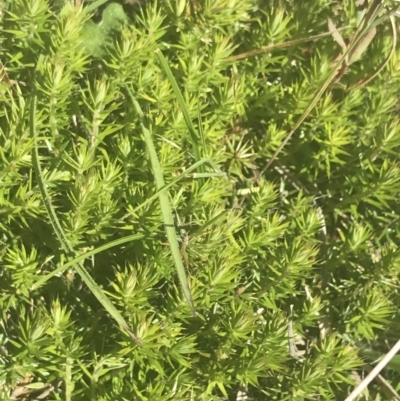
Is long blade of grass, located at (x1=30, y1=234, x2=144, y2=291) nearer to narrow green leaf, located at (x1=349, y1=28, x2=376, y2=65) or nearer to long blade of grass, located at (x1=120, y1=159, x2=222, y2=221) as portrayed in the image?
long blade of grass, located at (x1=120, y1=159, x2=222, y2=221)

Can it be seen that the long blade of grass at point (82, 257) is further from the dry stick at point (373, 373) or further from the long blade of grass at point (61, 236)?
the dry stick at point (373, 373)

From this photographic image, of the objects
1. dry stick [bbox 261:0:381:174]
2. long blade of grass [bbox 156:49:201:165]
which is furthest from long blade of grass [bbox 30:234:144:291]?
dry stick [bbox 261:0:381:174]

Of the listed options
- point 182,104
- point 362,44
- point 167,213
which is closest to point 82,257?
point 167,213

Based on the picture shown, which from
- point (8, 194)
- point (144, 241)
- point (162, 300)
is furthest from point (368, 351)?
point (8, 194)

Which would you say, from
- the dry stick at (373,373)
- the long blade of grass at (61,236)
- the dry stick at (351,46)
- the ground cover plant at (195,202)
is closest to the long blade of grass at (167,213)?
the ground cover plant at (195,202)

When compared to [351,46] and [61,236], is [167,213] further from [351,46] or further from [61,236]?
[351,46]

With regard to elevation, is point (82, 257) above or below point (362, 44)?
below

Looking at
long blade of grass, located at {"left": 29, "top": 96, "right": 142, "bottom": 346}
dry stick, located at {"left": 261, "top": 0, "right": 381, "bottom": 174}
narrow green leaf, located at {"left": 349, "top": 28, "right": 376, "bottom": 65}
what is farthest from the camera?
narrow green leaf, located at {"left": 349, "top": 28, "right": 376, "bottom": 65}
